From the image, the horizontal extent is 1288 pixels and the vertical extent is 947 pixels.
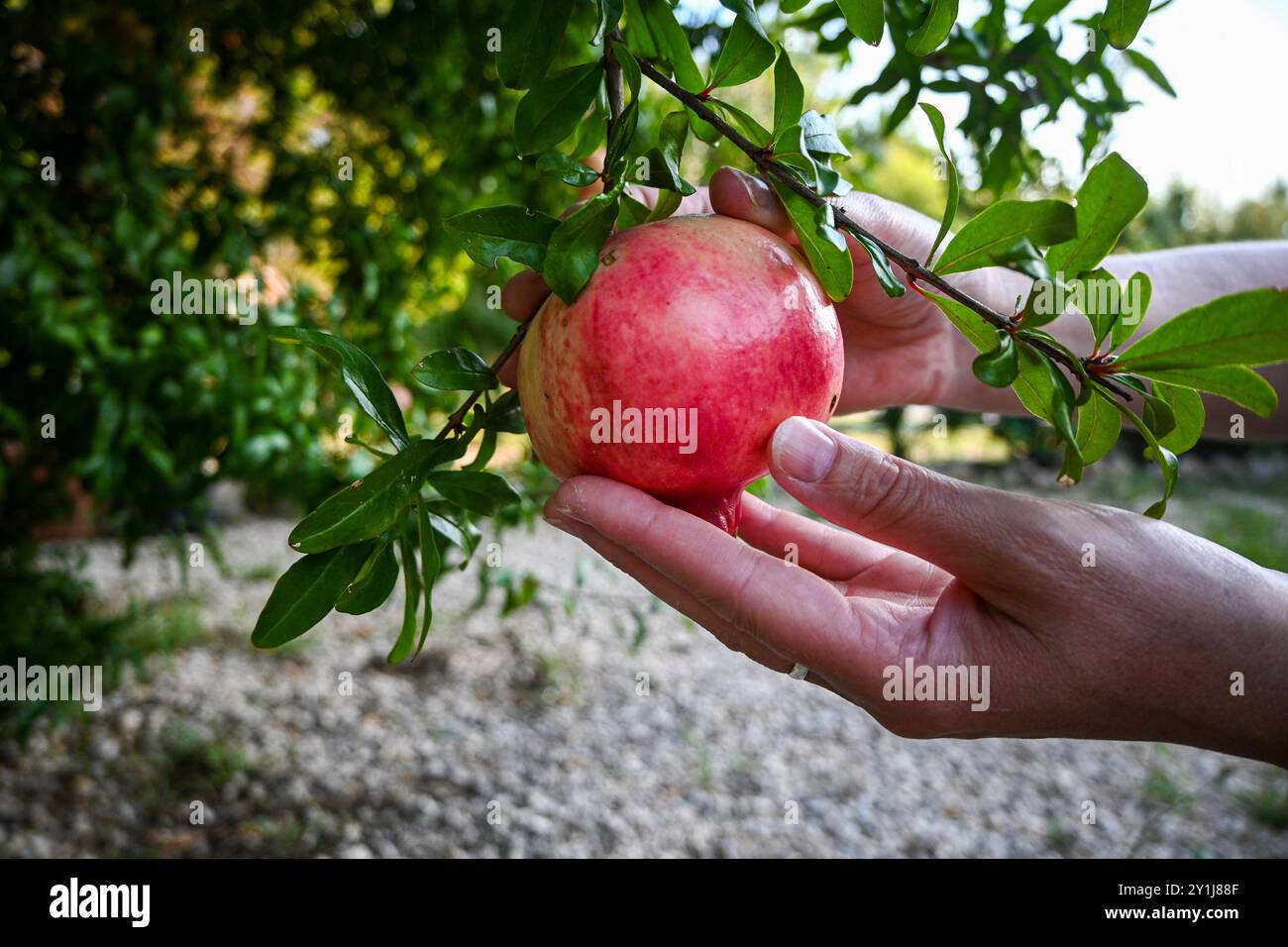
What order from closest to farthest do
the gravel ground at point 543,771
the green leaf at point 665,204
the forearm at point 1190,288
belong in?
the green leaf at point 665,204 < the forearm at point 1190,288 < the gravel ground at point 543,771

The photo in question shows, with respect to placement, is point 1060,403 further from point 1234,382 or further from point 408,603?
point 408,603

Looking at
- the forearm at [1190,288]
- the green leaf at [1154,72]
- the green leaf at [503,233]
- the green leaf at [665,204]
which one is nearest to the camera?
the green leaf at [503,233]

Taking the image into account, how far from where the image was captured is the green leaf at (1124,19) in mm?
824

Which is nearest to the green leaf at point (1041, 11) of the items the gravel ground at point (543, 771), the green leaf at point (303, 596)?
the green leaf at point (303, 596)

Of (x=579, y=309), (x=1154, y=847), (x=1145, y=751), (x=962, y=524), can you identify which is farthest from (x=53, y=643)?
(x=1145, y=751)

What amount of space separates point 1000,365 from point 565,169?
420 mm

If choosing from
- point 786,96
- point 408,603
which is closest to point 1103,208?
point 786,96

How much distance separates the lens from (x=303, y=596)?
3.00 ft

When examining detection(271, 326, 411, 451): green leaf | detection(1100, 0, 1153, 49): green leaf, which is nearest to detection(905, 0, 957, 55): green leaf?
detection(1100, 0, 1153, 49): green leaf

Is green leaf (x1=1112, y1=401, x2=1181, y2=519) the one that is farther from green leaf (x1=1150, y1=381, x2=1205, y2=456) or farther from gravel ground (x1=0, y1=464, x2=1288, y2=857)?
gravel ground (x1=0, y1=464, x2=1288, y2=857)

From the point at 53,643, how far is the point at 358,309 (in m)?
1.17

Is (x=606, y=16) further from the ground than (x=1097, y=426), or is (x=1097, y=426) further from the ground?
(x=606, y=16)

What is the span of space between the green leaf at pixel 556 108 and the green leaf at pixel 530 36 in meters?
0.02

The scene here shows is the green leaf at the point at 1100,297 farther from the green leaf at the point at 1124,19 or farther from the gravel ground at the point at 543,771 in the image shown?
the gravel ground at the point at 543,771
